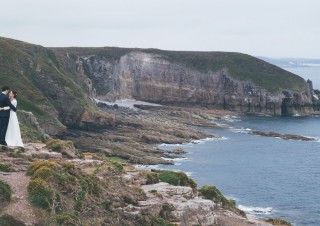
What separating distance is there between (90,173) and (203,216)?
21.9 feet

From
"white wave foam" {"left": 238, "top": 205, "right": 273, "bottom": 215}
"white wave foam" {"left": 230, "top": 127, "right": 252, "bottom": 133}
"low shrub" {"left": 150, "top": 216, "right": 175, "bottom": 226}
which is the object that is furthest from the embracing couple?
"white wave foam" {"left": 230, "top": 127, "right": 252, "bottom": 133}

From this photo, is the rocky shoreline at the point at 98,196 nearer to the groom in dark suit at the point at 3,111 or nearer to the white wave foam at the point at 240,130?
the groom in dark suit at the point at 3,111

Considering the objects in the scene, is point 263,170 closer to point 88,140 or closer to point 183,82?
point 88,140

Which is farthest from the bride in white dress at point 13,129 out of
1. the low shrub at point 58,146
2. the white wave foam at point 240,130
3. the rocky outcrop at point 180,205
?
the white wave foam at point 240,130

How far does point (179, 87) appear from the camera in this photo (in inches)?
7421

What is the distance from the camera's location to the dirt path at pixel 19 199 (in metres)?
21.4

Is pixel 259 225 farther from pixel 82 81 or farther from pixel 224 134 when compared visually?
pixel 82 81

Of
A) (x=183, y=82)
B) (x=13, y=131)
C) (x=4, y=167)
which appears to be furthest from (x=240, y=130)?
(x=4, y=167)

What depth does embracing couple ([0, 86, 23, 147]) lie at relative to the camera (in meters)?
27.7

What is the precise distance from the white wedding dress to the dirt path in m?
3.42

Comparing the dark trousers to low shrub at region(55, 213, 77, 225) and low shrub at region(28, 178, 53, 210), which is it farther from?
low shrub at region(55, 213, 77, 225)

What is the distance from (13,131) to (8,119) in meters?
0.84

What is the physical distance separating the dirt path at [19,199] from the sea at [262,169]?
130ft

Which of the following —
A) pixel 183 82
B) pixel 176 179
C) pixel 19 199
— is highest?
pixel 183 82
